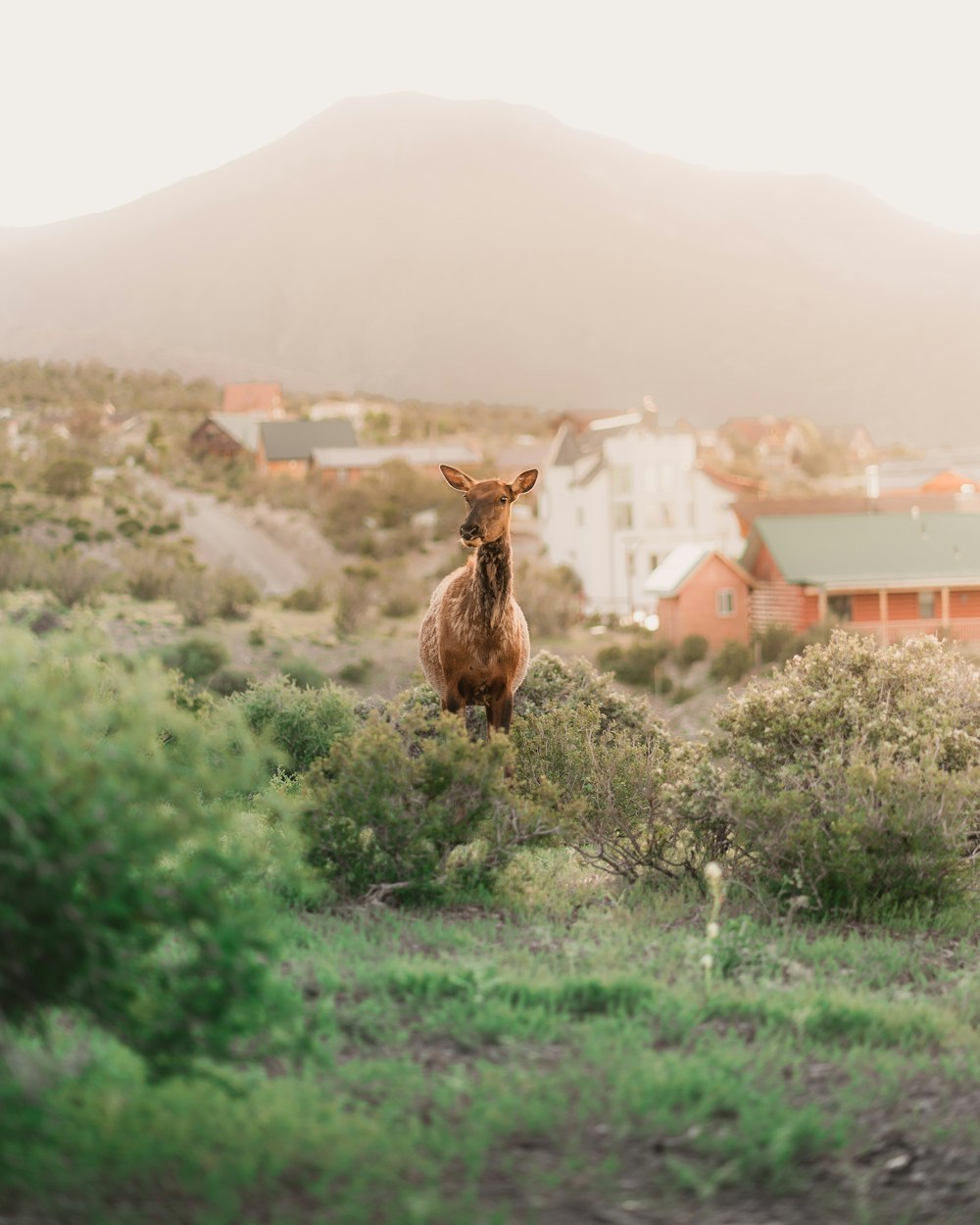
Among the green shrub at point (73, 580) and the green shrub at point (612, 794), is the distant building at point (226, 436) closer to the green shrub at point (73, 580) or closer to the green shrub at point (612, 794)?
the green shrub at point (73, 580)

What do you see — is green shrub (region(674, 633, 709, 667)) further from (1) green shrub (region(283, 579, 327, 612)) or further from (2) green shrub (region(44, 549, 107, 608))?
(2) green shrub (region(44, 549, 107, 608))

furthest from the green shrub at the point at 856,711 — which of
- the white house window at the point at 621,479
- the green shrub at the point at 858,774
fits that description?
the white house window at the point at 621,479

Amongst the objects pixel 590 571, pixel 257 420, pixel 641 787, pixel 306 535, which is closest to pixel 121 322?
pixel 257 420

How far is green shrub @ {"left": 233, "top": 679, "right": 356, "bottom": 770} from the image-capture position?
14570mm

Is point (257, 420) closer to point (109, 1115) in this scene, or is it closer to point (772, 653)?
point (772, 653)

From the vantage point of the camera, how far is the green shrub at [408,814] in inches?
334

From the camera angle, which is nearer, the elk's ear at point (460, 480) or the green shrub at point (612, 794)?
the green shrub at point (612, 794)

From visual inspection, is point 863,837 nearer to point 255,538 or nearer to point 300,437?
point 255,538

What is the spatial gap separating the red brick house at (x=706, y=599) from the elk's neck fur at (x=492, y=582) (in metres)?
44.1

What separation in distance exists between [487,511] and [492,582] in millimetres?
700

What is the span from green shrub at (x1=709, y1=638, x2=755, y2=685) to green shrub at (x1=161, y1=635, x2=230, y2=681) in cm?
1803

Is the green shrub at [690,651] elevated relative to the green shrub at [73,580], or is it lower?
lower

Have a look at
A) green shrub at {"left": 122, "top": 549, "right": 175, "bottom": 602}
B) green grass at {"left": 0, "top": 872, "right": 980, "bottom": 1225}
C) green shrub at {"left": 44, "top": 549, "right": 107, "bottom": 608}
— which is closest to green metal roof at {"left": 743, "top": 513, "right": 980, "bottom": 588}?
green shrub at {"left": 122, "top": 549, "right": 175, "bottom": 602}

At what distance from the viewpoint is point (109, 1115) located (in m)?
4.61
